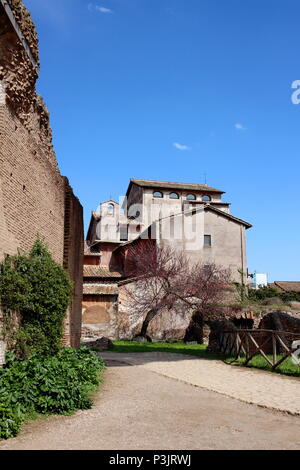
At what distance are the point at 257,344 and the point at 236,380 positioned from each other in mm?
3341

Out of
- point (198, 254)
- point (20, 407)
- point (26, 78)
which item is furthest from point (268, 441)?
point (198, 254)

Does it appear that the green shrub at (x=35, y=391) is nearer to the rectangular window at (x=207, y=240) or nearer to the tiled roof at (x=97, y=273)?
the tiled roof at (x=97, y=273)

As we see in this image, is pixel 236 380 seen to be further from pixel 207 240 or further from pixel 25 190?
pixel 207 240

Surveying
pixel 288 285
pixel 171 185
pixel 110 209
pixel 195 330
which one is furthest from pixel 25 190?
pixel 171 185

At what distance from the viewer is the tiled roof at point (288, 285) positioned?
38987 millimetres

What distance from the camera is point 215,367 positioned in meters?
12.8

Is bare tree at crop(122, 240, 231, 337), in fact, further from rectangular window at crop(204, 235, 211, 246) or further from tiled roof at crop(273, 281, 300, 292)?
tiled roof at crop(273, 281, 300, 292)

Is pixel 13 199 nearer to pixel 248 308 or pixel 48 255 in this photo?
pixel 48 255

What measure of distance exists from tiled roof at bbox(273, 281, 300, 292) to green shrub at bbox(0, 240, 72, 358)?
3300 centimetres

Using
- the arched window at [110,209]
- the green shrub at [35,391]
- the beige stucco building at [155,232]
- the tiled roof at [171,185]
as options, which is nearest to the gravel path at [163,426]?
the green shrub at [35,391]

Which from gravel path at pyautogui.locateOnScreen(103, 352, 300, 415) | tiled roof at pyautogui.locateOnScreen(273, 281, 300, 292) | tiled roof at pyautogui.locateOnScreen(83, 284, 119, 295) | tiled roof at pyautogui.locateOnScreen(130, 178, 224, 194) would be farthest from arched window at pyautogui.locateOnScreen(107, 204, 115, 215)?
gravel path at pyautogui.locateOnScreen(103, 352, 300, 415)

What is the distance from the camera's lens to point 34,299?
26.5ft

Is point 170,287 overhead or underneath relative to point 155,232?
underneath

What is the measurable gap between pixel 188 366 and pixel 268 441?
838 centimetres
